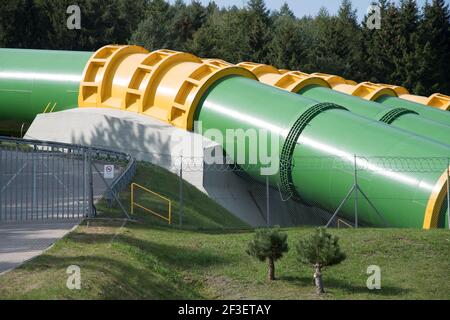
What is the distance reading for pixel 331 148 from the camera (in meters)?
23.3

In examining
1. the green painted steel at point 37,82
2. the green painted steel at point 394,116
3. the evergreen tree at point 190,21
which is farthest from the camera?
the evergreen tree at point 190,21

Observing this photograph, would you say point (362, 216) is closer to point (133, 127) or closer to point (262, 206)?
point (262, 206)

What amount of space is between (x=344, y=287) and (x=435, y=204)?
7376mm

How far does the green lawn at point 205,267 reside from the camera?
1177cm

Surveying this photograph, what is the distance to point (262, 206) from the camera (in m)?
26.9

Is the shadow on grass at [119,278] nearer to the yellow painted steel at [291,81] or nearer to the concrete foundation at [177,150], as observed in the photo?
the concrete foundation at [177,150]

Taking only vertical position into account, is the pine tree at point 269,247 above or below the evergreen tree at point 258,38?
below

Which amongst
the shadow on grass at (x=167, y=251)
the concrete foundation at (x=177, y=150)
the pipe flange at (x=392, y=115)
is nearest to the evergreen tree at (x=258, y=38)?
the pipe flange at (x=392, y=115)

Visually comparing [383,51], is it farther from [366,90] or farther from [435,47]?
[366,90]

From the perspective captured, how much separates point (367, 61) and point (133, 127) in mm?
44622

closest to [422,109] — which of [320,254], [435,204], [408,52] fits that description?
[435,204]

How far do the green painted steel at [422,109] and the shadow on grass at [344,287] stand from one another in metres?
23.9

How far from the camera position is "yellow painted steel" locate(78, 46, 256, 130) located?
28219mm
